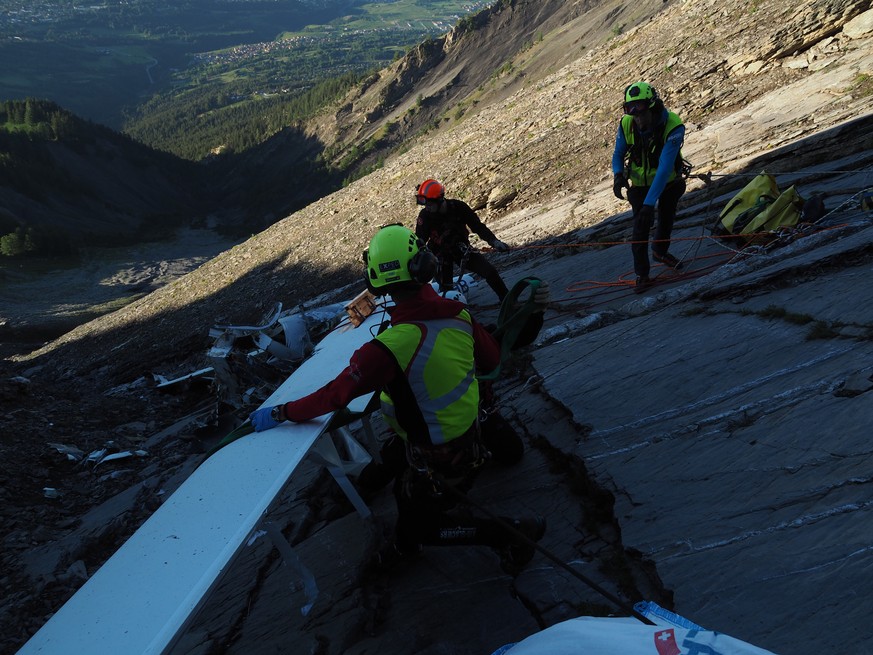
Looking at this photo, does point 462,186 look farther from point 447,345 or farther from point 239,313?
point 447,345

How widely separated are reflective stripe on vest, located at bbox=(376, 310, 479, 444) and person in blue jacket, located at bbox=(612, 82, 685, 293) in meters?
3.56

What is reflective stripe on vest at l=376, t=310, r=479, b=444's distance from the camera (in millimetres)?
3039

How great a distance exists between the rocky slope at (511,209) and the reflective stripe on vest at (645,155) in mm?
1647

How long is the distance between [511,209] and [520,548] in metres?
12.6

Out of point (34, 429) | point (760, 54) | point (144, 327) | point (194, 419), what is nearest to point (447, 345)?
point (194, 419)

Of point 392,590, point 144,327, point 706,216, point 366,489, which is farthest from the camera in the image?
point 144,327

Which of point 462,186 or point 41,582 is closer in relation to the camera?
point 41,582

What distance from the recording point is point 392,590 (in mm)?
3508

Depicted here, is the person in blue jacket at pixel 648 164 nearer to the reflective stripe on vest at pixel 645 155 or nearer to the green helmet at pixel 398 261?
the reflective stripe on vest at pixel 645 155

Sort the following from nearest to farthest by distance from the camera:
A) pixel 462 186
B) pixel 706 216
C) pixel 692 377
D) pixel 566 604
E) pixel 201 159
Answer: pixel 566 604
pixel 692 377
pixel 706 216
pixel 462 186
pixel 201 159

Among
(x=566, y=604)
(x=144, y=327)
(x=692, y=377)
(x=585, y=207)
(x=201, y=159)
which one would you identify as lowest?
(x=566, y=604)

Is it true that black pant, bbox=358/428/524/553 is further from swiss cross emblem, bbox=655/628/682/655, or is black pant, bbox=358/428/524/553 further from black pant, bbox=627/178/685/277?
black pant, bbox=627/178/685/277

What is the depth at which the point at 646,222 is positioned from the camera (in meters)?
6.14

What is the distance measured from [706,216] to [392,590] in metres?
6.90
